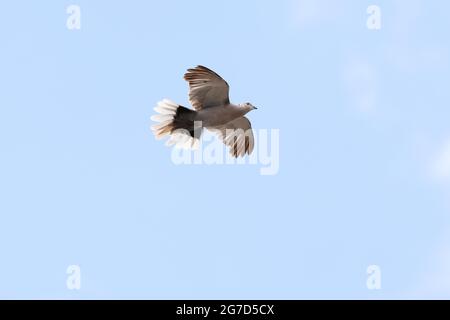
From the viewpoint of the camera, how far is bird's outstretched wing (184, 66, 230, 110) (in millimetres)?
19688

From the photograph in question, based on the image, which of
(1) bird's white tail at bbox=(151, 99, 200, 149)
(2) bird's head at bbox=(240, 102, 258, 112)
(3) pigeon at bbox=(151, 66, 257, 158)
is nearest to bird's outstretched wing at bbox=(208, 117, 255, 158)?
(3) pigeon at bbox=(151, 66, 257, 158)

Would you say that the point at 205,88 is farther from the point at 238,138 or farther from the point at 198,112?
the point at 238,138

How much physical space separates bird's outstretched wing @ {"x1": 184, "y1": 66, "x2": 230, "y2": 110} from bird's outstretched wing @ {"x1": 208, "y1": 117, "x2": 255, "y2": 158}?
965mm

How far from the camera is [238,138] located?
20953 mm

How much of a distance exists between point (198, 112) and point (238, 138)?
1.31 meters

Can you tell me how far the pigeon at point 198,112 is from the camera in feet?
64.9

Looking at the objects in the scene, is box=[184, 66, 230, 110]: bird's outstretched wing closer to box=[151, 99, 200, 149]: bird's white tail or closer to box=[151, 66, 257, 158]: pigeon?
box=[151, 66, 257, 158]: pigeon

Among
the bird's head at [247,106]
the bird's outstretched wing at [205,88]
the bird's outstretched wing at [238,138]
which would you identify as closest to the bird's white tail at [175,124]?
the bird's outstretched wing at [205,88]

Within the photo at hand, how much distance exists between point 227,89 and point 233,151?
1706 millimetres

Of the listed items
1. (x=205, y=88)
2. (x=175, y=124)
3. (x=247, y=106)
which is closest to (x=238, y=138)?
(x=247, y=106)
